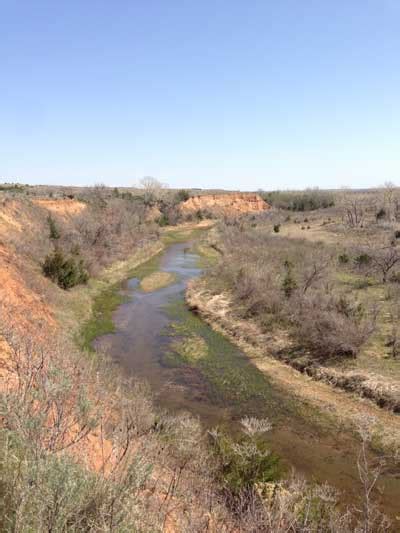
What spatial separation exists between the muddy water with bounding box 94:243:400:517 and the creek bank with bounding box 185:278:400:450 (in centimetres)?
67

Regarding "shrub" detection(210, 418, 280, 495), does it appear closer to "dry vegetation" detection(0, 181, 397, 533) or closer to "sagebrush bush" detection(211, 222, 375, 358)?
"dry vegetation" detection(0, 181, 397, 533)

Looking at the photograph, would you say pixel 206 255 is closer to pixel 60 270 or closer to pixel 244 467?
pixel 60 270

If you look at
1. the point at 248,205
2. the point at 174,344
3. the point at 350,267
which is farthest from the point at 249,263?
the point at 248,205

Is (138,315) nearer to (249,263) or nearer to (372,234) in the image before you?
(249,263)

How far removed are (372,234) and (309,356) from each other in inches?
1391

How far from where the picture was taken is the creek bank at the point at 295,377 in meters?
15.7

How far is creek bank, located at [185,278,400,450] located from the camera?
1574cm

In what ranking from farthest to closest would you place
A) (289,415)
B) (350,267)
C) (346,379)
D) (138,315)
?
1. (350,267)
2. (138,315)
3. (346,379)
4. (289,415)

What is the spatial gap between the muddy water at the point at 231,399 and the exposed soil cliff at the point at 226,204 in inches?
3035

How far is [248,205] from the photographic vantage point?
115 metres

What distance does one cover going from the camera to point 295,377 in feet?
65.6

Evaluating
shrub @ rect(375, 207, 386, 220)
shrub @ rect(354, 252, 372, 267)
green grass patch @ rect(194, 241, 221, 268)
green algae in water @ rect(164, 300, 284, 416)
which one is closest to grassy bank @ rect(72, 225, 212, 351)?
green algae in water @ rect(164, 300, 284, 416)

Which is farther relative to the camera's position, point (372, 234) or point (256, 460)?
point (372, 234)

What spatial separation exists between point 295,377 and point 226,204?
319 feet
